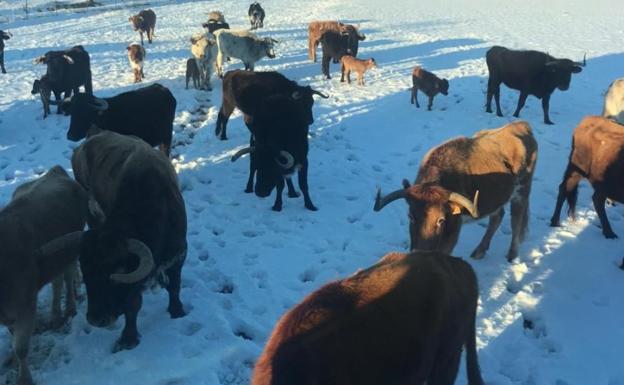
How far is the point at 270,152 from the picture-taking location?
8.17 m

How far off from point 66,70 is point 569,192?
479 inches

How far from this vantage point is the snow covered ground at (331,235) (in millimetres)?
5285

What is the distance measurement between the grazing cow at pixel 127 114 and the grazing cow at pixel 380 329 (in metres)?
6.53

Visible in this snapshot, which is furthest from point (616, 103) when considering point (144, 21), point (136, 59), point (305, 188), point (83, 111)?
point (144, 21)

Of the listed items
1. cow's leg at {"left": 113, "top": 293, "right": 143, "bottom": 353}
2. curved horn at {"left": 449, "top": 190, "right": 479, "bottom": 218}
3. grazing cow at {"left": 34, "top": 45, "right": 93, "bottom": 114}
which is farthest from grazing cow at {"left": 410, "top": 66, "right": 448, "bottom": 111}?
cow's leg at {"left": 113, "top": 293, "right": 143, "bottom": 353}

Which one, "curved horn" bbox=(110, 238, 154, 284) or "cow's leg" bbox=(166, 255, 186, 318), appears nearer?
"curved horn" bbox=(110, 238, 154, 284)

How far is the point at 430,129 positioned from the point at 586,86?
7.20 m

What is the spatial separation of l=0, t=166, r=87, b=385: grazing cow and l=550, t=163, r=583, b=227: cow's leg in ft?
22.8

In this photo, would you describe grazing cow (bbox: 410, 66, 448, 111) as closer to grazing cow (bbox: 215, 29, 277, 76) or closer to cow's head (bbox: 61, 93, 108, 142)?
grazing cow (bbox: 215, 29, 277, 76)

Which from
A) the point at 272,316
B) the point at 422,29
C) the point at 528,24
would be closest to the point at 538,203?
the point at 272,316

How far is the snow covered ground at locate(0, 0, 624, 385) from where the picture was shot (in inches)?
208

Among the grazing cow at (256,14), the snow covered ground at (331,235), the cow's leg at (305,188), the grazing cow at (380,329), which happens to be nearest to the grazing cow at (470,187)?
the snow covered ground at (331,235)

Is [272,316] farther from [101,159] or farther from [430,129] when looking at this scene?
[430,129]

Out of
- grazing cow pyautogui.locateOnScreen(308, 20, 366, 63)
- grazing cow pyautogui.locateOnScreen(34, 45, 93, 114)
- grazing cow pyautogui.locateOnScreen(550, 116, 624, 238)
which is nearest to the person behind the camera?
grazing cow pyautogui.locateOnScreen(550, 116, 624, 238)
